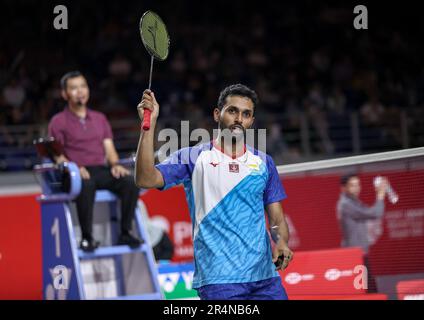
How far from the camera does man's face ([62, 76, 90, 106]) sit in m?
7.16

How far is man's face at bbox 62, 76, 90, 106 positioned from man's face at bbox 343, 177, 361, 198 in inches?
116

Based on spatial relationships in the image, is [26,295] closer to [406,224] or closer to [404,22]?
[406,224]

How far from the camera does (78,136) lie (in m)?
7.18

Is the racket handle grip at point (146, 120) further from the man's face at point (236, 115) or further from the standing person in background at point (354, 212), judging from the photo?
the standing person in background at point (354, 212)

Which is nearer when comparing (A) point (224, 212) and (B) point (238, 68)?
(A) point (224, 212)

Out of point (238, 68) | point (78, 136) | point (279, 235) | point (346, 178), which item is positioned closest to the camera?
point (279, 235)

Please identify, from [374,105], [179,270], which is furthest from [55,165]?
[374,105]

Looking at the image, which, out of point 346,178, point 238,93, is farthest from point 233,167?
point 346,178

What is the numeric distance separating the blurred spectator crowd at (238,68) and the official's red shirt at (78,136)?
4.64m

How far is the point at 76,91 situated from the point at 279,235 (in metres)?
3.46

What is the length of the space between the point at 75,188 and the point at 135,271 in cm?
98

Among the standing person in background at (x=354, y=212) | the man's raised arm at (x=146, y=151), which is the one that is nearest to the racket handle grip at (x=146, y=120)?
the man's raised arm at (x=146, y=151)

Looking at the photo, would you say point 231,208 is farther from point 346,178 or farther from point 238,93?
point 346,178

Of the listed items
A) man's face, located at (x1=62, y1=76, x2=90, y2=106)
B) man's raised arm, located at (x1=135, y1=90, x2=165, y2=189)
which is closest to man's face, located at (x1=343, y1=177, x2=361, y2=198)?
man's face, located at (x1=62, y1=76, x2=90, y2=106)
